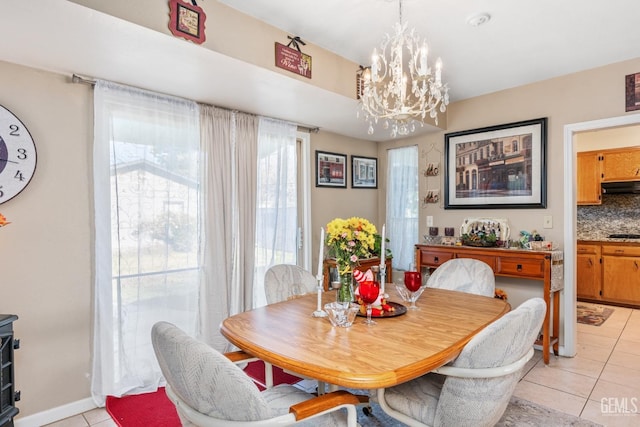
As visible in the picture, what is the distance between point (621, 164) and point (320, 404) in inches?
227

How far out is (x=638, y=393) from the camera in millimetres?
2537

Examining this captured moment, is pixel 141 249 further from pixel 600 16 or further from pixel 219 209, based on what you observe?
pixel 600 16

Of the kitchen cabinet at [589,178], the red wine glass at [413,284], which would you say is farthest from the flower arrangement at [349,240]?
the kitchen cabinet at [589,178]

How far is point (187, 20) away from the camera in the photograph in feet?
6.19

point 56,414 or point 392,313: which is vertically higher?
point 392,313

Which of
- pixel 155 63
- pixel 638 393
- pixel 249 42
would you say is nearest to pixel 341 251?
pixel 249 42

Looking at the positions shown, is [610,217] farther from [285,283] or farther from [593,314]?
[285,283]

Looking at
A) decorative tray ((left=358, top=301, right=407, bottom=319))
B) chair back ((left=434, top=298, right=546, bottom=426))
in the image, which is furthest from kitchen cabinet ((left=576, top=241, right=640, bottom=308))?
chair back ((left=434, top=298, right=546, bottom=426))

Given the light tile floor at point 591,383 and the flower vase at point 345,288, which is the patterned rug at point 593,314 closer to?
the light tile floor at point 591,383

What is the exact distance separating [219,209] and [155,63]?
1239 mm

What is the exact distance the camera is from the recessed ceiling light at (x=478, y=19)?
7.22ft

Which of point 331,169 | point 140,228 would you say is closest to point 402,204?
point 331,169

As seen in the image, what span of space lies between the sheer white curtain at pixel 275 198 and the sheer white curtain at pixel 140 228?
0.64 m

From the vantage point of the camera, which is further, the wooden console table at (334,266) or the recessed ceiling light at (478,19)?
the wooden console table at (334,266)
